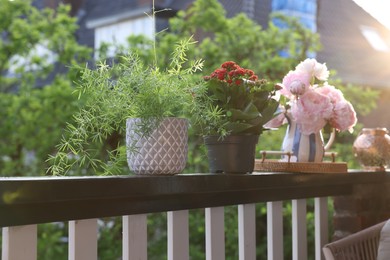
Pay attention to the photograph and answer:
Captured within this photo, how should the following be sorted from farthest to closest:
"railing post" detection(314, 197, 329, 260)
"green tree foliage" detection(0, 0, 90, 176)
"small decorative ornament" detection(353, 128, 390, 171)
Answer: "green tree foliage" detection(0, 0, 90, 176), "small decorative ornament" detection(353, 128, 390, 171), "railing post" detection(314, 197, 329, 260)

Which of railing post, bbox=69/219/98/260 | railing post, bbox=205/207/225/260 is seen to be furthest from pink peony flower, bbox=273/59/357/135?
railing post, bbox=69/219/98/260

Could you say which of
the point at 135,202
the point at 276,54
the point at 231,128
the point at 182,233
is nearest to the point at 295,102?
the point at 231,128

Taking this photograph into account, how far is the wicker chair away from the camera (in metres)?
1.85

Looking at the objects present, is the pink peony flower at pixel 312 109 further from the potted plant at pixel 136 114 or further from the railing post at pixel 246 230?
the potted plant at pixel 136 114

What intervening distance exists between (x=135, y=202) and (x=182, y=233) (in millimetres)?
219

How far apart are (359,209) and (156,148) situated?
1025 mm

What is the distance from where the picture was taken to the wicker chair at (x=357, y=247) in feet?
6.06

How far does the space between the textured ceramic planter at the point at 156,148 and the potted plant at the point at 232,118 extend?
5.4 inches

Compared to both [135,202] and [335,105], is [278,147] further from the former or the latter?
[135,202]

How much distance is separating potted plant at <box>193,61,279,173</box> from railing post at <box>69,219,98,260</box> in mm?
395

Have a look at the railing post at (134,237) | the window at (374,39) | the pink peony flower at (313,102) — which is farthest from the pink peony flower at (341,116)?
the window at (374,39)

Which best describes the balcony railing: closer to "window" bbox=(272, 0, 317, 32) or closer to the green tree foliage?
the green tree foliage

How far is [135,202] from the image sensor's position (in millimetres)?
1440

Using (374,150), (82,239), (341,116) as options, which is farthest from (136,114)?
(374,150)
